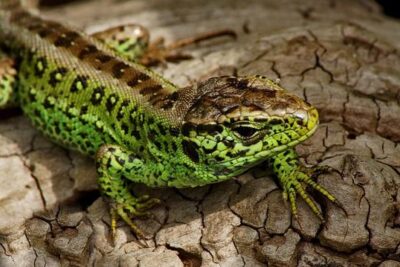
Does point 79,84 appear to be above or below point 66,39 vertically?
below

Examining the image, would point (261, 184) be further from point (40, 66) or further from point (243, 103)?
point (40, 66)

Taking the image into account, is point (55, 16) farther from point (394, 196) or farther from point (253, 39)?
point (394, 196)

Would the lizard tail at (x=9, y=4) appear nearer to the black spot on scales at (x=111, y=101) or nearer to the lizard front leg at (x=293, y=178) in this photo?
the black spot on scales at (x=111, y=101)

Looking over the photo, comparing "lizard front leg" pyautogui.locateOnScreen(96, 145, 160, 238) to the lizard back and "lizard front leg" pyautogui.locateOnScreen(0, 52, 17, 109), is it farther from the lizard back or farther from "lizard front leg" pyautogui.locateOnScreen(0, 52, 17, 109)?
"lizard front leg" pyautogui.locateOnScreen(0, 52, 17, 109)

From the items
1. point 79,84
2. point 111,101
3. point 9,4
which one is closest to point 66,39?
point 79,84

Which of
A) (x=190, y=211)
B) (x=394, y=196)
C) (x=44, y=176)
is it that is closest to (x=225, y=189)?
(x=190, y=211)
